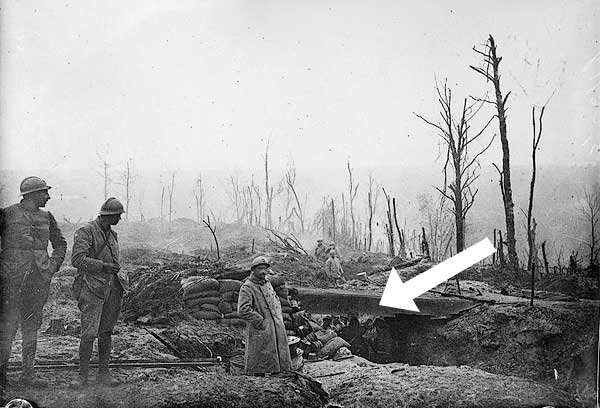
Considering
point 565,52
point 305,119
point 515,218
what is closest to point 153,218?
point 305,119

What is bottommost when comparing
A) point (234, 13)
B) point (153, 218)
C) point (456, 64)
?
point (153, 218)

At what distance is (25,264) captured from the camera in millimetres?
4973

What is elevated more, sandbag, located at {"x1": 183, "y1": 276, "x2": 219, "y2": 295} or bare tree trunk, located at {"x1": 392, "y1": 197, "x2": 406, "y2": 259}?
bare tree trunk, located at {"x1": 392, "y1": 197, "x2": 406, "y2": 259}

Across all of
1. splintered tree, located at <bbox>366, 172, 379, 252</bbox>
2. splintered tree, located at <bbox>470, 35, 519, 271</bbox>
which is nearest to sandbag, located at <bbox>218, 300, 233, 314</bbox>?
splintered tree, located at <bbox>366, 172, 379, 252</bbox>

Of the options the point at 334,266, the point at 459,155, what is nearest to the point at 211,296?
the point at 334,266

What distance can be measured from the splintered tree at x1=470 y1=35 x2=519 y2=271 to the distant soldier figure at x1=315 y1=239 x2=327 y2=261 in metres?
1.82

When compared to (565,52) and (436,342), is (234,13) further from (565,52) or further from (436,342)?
(436,342)

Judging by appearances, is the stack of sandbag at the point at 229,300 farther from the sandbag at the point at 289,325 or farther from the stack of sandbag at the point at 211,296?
the sandbag at the point at 289,325

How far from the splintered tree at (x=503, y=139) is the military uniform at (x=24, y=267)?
4.20m

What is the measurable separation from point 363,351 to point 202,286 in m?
1.73

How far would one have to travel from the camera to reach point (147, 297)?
5387 mm

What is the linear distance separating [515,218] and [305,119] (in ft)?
7.52

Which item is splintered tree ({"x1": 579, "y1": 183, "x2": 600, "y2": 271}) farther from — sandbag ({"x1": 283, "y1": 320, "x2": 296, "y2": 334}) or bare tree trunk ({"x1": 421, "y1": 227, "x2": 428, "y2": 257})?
sandbag ({"x1": 283, "y1": 320, "x2": 296, "y2": 334})
